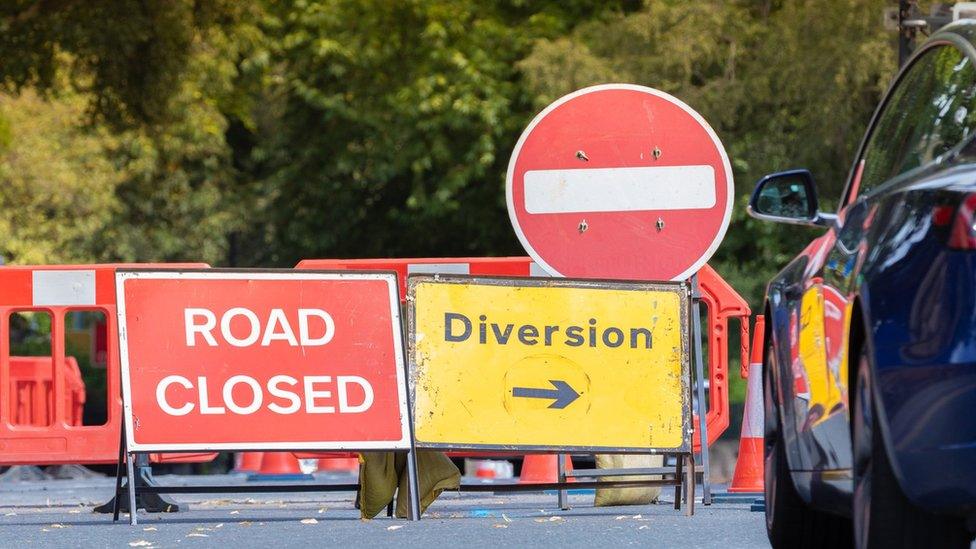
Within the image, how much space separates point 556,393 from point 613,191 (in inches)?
37.7

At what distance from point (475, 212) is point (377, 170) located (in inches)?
61.4

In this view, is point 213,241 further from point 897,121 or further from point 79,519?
point 897,121

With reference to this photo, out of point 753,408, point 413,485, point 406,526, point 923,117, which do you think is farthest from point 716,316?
point 923,117

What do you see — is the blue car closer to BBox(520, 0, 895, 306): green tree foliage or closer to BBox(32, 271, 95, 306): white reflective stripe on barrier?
BBox(32, 271, 95, 306): white reflective stripe on barrier

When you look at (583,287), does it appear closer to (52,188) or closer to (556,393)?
(556,393)

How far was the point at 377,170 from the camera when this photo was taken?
3161cm

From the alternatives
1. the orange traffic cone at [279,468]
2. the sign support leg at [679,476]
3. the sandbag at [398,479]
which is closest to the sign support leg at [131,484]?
the sandbag at [398,479]

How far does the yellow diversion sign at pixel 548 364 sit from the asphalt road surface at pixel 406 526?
14.9 inches

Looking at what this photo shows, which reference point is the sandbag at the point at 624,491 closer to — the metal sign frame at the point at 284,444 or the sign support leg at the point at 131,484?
the metal sign frame at the point at 284,444

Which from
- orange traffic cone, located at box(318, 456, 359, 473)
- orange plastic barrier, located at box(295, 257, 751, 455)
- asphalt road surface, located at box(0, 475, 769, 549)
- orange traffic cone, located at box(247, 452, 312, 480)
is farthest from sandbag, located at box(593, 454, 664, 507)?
orange traffic cone, located at box(318, 456, 359, 473)

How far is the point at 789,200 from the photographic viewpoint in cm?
641

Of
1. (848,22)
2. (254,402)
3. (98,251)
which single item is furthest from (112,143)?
(254,402)

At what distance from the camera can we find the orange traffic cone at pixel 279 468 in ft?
49.7

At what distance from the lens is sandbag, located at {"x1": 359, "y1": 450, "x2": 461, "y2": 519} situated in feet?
30.3
